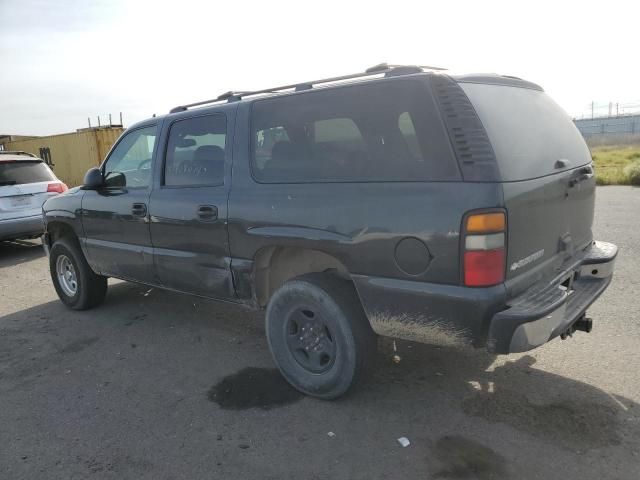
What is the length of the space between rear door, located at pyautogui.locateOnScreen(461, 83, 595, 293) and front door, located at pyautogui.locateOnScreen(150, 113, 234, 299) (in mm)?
1871

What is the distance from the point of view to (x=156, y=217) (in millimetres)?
4234

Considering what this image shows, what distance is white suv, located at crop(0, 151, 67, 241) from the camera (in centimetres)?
Result: 821

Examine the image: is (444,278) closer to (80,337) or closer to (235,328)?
(235,328)

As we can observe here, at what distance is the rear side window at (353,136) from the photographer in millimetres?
2770

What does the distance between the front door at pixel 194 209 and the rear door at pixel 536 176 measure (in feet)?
6.14

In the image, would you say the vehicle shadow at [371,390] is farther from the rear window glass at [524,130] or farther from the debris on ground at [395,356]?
the rear window glass at [524,130]

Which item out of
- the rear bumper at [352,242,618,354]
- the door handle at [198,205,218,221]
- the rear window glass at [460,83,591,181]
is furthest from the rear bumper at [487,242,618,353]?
the door handle at [198,205,218,221]

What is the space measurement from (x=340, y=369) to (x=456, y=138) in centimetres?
154

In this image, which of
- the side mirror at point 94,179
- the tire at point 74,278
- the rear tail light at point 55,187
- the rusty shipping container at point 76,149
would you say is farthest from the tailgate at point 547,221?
the rusty shipping container at point 76,149

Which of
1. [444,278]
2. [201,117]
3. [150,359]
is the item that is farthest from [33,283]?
[444,278]

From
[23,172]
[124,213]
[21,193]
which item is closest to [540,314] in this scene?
[124,213]

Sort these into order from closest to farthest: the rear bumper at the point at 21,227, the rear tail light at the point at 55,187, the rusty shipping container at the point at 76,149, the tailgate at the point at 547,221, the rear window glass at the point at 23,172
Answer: the tailgate at the point at 547,221
the rear bumper at the point at 21,227
the rear window glass at the point at 23,172
the rear tail light at the point at 55,187
the rusty shipping container at the point at 76,149

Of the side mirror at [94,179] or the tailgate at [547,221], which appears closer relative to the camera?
the tailgate at [547,221]

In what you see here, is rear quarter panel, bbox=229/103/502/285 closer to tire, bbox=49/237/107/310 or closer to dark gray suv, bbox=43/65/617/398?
dark gray suv, bbox=43/65/617/398
